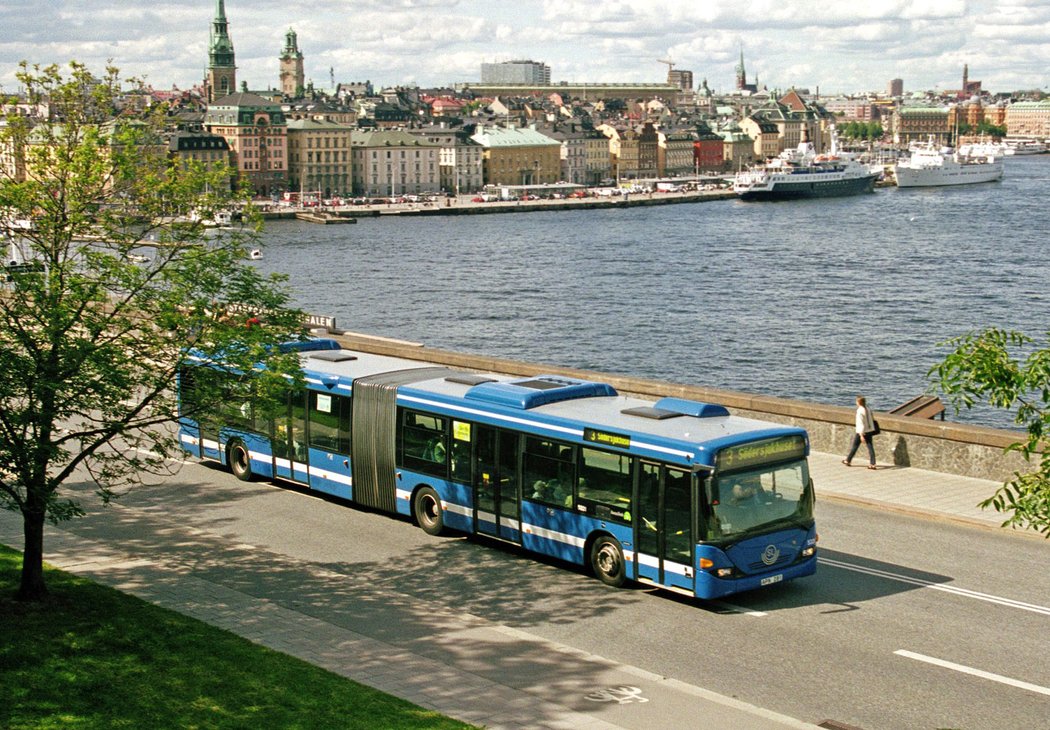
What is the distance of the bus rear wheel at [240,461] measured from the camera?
70.5 feet

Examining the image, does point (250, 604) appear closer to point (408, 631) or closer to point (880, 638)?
point (408, 631)

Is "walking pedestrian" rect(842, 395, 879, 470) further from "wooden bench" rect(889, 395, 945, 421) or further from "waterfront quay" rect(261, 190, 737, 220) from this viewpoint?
"waterfront quay" rect(261, 190, 737, 220)

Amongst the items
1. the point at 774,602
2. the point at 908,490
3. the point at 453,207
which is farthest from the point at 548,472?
the point at 453,207

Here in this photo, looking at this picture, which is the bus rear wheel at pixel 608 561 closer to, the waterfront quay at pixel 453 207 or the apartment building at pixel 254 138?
the waterfront quay at pixel 453 207

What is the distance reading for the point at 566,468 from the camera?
629 inches

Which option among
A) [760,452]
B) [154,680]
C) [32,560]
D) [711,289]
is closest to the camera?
[154,680]

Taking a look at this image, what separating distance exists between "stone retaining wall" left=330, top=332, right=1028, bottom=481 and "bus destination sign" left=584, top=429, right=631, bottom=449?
5873mm

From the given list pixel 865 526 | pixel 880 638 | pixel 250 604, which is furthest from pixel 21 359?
pixel 865 526

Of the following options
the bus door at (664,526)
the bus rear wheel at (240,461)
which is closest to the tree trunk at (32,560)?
the bus door at (664,526)

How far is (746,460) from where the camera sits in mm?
14648

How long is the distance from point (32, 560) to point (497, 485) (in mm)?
5591

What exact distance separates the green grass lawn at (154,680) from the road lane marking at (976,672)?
4.58 m

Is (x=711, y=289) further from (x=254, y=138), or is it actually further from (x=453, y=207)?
(x=254, y=138)

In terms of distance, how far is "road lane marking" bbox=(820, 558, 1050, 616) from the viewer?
47.3 feet
